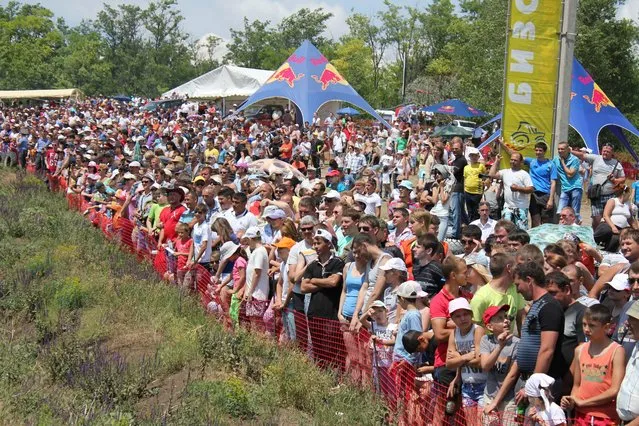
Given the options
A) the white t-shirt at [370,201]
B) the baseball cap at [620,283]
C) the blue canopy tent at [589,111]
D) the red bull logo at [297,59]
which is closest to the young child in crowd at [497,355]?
the baseball cap at [620,283]

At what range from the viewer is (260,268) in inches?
372

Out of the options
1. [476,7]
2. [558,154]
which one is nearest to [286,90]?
[558,154]

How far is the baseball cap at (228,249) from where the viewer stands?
1013 centimetres

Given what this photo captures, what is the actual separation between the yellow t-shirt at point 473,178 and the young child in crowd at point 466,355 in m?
7.21

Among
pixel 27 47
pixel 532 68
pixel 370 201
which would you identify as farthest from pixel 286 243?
pixel 27 47

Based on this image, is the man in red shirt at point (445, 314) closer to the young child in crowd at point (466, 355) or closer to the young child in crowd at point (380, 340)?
the young child in crowd at point (466, 355)

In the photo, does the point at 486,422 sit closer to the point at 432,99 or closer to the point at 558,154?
the point at 558,154

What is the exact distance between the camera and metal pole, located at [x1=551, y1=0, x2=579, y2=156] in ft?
38.5

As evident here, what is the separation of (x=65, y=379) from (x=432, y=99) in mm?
51866

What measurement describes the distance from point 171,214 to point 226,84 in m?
38.2

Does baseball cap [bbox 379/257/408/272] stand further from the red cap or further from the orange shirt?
the orange shirt

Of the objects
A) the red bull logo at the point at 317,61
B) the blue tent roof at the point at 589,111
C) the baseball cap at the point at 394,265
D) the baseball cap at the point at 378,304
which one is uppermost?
the red bull logo at the point at 317,61

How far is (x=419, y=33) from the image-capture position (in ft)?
289

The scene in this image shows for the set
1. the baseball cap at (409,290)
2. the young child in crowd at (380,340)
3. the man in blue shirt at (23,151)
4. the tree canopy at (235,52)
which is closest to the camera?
the baseball cap at (409,290)
